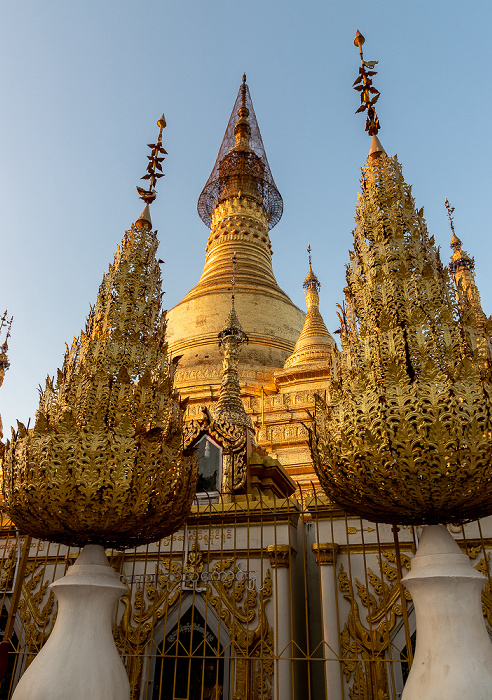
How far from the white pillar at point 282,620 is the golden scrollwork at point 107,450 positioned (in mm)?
1825

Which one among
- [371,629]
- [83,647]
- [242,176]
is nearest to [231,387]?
[371,629]

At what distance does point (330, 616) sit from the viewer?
17.0ft

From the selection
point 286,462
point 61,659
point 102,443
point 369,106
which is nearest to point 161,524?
point 102,443

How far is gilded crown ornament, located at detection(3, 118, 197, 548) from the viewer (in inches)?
136

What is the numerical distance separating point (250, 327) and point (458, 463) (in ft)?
62.0

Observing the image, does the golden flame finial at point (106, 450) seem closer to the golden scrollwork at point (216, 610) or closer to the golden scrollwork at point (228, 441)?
the golden scrollwork at point (216, 610)

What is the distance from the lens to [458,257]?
12742mm

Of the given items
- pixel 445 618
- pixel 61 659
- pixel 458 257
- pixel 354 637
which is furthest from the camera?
pixel 458 257

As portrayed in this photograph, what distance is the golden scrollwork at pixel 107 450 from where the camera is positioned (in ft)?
11.3

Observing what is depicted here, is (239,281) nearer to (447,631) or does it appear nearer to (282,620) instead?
(282,620)

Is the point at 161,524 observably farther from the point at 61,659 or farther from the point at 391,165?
the point at 391,165

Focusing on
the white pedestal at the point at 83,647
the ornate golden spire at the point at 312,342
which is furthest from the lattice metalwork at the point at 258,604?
the ornate golden spire at the point at 312,342

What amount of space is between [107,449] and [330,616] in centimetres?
305

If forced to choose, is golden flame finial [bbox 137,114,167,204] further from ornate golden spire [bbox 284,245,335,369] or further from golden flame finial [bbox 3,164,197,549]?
ornate golden spire [bbox 284,245,335,369]
